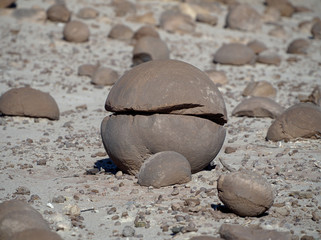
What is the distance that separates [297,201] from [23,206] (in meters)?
2.90

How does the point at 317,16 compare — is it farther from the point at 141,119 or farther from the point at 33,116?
the point at 141,119

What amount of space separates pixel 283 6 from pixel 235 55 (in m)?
8.91

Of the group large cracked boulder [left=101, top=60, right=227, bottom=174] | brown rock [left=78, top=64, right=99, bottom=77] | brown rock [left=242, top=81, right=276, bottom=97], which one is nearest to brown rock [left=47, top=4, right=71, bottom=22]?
brown rock [left=78, top=64, right=99, bottom=77]

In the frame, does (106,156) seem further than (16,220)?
Yes

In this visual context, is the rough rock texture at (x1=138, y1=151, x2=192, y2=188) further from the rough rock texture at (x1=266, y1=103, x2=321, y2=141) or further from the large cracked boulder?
the rough rock texture at (x1=266, y1=103, x2=321, y2=141)

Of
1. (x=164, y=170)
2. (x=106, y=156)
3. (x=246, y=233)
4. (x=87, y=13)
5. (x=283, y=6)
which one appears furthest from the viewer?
(x=283, y=6)

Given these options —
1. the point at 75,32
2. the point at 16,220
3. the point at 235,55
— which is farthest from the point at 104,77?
Result: the point at 16,220

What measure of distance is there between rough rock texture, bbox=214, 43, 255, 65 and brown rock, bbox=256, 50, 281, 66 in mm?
348

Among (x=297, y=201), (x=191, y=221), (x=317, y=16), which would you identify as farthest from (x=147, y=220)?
(x=317, y=16)

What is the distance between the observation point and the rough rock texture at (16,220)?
528 centimetres

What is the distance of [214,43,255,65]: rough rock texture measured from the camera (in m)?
16.4

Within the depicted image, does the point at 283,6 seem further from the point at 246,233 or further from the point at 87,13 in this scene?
the point at 246,233

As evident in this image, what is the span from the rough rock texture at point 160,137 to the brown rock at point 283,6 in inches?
707

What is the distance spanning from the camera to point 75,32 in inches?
683
